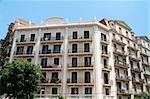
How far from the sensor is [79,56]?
44.1ft

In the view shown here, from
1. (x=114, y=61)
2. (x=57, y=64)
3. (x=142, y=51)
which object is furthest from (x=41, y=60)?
(x=142, y=51)

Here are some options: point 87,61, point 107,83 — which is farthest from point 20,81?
point 107,83

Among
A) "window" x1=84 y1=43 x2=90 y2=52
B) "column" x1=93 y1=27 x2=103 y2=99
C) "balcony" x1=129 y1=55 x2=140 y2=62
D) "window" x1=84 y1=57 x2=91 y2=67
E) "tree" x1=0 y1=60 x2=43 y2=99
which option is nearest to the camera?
"tree" x1=0 y1=60 x2=43 y2=99

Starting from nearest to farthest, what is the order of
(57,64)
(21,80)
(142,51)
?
(21,80), (57,64), (142,51)

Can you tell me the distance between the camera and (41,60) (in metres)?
13.8

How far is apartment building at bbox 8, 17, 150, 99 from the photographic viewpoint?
12836mm

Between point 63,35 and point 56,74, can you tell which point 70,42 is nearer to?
point 63,35

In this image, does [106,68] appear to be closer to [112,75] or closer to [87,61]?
[112,75]

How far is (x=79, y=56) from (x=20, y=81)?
422 cm

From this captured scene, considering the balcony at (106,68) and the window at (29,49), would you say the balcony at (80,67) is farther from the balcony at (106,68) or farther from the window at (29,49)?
the window at (29,49)

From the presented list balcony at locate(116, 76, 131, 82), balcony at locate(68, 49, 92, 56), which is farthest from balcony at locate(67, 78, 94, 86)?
balcony at locate(116, 76, 131, 82)

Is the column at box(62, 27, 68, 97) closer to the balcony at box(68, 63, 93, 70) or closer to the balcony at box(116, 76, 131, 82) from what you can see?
the balcony at box(68, 63, 93, 70)

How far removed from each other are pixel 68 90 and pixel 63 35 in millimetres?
3482

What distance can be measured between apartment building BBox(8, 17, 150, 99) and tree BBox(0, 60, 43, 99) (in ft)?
7.24
